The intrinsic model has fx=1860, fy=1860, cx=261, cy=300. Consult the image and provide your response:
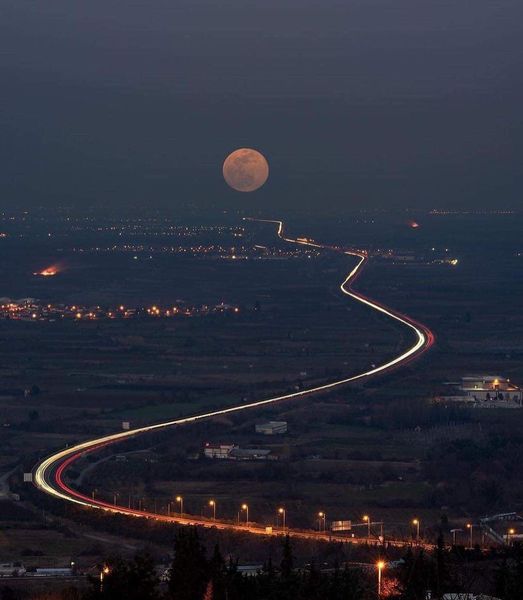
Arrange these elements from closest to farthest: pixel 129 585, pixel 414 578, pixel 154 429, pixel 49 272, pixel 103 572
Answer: pixel 129 585
pixel 414 578
pixel 103 572
pixel 154 429
pixel 49 272

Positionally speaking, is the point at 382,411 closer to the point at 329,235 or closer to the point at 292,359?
the point at 292,359

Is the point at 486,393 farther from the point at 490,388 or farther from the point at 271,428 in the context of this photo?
the point at 271,428

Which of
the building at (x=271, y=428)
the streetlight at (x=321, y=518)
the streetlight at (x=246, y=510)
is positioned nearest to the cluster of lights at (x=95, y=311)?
the building at (x=271, y=428)

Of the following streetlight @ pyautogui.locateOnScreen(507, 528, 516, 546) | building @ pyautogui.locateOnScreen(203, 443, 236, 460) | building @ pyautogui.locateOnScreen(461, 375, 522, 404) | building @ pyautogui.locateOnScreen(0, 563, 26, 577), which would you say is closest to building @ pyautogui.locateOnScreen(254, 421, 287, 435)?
building @ pyautogui.locateOnScreen(203, 443, 236, 460)

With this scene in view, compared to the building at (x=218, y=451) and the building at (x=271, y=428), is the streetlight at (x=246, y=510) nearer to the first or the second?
the building at (x=218, y=451)

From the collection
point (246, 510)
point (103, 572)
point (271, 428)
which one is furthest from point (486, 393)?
point (103, 572)
